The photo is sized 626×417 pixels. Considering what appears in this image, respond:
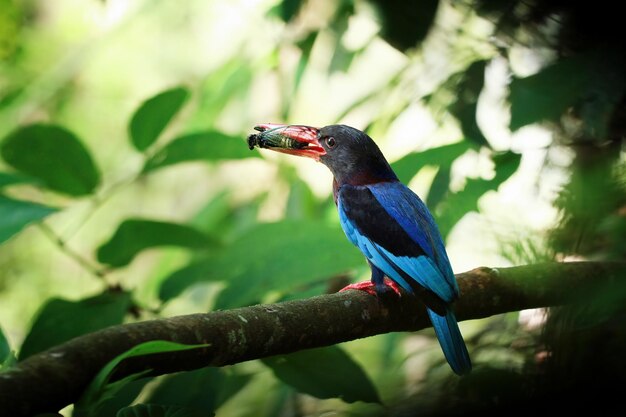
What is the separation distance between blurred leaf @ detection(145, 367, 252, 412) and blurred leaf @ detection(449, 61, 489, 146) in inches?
38.6

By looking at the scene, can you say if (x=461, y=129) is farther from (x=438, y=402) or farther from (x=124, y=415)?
(x=124, y=415)

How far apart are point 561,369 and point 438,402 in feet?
0.73

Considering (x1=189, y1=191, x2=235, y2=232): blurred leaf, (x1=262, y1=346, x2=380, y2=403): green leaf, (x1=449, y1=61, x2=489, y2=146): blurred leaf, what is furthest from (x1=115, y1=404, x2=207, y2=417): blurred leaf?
(x1=189, y1=191, x2=235, y2=232): blurred leaf

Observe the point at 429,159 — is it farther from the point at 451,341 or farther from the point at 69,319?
the point at 69,319

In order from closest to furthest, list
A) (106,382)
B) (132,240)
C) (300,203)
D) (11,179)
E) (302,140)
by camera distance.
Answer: (106,382), (11,179), (132,240), (302,140), (300,203)

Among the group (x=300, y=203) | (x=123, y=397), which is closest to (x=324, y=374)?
(x=123, y=397)

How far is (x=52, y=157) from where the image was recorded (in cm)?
246

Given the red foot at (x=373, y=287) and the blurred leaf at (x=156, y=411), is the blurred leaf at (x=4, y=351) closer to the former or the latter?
the blurred leaf at (x=156, y=411)

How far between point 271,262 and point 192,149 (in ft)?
1.68

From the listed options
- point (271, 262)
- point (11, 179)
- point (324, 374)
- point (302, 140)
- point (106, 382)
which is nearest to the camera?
point (106, 382)

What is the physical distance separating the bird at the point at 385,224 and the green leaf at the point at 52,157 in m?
0.63

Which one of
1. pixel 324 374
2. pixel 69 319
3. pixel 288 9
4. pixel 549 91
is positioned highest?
pixel 288 9

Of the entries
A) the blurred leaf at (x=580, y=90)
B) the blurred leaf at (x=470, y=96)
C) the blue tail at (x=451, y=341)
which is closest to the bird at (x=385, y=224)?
the blue tail at (x=451, y=341)

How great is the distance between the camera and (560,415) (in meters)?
1.06
